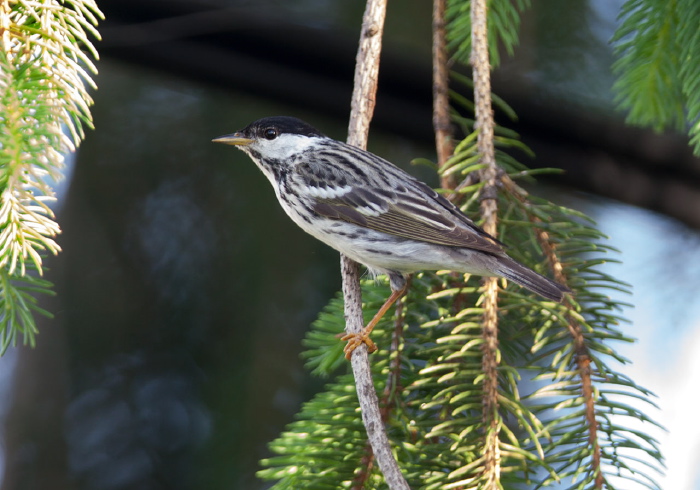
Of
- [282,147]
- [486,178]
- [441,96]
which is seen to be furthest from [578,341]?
[282,147]

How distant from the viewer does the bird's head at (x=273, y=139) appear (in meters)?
2.71

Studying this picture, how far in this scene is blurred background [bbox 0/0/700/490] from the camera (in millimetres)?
2795

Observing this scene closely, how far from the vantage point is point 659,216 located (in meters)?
2.96

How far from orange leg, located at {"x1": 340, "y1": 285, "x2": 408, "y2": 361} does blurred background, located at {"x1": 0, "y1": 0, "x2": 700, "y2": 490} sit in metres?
0.97

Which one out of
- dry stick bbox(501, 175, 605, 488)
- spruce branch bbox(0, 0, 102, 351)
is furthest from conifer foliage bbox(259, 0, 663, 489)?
spruce branch bbox(0, 0, 102, 351)

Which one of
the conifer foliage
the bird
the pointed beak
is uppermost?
the pointed beak

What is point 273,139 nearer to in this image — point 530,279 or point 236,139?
point 236,139

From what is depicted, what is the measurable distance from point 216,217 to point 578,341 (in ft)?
5.68

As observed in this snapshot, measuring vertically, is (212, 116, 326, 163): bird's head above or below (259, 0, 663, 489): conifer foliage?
above

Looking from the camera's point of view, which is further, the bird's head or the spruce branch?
the bird's head

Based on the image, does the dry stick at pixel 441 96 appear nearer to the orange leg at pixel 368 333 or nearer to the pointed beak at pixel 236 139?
the orange leg at pixel 368 333

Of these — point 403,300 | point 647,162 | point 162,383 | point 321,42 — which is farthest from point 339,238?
point 647,162

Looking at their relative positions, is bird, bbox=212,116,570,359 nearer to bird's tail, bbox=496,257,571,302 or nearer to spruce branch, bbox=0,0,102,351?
bird's tail, bbox=496,257,571,302

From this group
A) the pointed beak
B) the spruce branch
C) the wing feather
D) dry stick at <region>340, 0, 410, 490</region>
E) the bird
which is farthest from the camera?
the pointed beak
